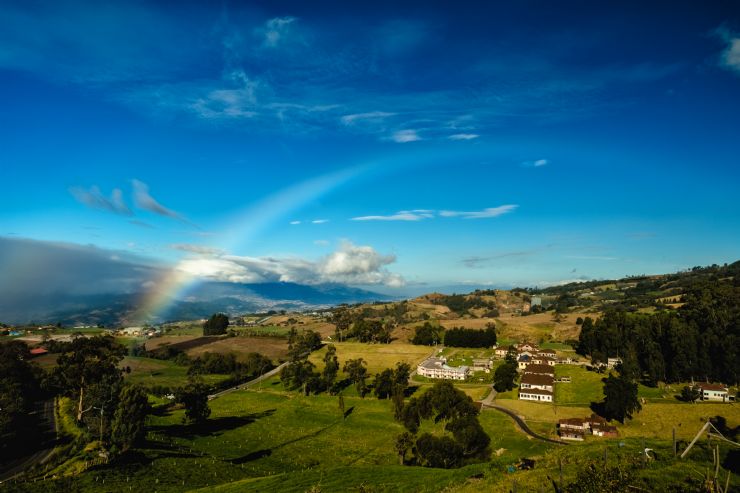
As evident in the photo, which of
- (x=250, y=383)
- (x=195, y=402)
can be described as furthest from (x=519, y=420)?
(x=250, y=383)

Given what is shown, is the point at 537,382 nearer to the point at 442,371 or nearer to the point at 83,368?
the point at 442,371

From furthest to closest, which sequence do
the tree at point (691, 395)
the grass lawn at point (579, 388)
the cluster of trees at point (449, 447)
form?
1. the grass lawn at point (579, 388)
2. the tree at point (691, 395)
3. the cluster of trees at point (449, 447)

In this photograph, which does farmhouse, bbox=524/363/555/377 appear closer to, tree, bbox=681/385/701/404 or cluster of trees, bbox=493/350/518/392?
cluster of trees, bbox=493/350/518/392

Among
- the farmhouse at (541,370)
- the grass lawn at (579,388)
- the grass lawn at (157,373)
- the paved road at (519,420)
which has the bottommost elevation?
the grass lawn at (157,373)

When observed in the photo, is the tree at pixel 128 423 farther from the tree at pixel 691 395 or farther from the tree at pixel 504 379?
the tree at pixel 691 395

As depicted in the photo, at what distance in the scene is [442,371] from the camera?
4936 inches

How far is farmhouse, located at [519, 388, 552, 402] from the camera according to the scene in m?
96.3

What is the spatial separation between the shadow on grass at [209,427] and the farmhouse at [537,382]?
203 ft

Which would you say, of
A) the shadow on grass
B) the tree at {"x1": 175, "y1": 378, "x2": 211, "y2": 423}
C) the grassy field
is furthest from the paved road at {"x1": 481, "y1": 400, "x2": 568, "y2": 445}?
the grassy field

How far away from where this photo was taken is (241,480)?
47844mm

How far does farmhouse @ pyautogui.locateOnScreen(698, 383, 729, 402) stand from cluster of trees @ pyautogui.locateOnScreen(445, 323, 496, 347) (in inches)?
3176

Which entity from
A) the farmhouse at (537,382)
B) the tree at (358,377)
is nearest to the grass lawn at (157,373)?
the tree at (358,377)

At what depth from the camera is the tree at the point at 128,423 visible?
5225cm

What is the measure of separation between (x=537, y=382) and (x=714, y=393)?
3593cm
